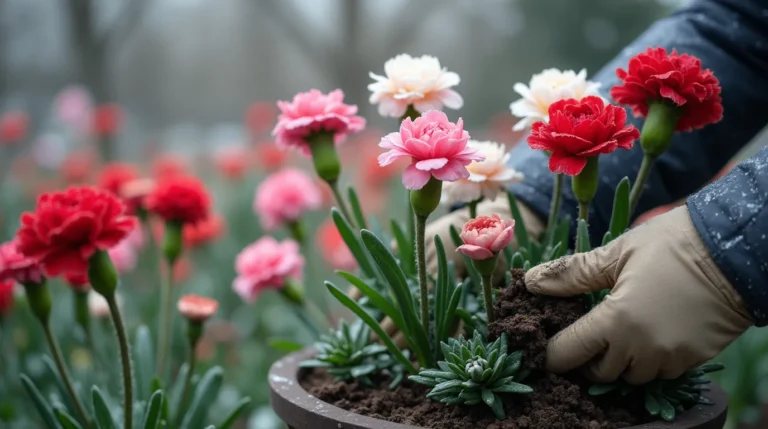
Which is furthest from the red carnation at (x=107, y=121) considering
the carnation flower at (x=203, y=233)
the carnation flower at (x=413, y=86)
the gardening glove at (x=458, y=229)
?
the carnation flower at (x=413, y=86)

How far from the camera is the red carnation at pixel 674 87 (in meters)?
0.70

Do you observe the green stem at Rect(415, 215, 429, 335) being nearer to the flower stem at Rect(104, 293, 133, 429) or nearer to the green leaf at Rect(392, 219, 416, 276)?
the green leaf at Rect(392, 219, 416, 276)

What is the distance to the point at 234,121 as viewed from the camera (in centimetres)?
784

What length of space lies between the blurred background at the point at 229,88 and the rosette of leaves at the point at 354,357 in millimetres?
722

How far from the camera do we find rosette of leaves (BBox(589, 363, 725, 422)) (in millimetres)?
666

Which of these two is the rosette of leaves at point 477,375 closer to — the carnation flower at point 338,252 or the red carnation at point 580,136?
the red carnation at point 580,136

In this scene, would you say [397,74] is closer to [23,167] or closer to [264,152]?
[264,152]

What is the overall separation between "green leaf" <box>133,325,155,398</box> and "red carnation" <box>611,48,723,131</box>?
0.73m

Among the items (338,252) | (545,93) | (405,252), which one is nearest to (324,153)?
(405,252)

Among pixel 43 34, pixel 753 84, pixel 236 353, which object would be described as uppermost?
pixel 43 34

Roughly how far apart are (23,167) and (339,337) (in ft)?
9.27

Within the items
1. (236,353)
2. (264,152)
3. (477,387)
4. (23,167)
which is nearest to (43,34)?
(23,167)

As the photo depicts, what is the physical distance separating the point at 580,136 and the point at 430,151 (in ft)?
Answer: 0.48

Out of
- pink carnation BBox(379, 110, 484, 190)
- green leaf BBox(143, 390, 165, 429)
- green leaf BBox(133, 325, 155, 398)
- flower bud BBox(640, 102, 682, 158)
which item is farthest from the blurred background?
flower bud BBox(640, 102, 682, 158)
